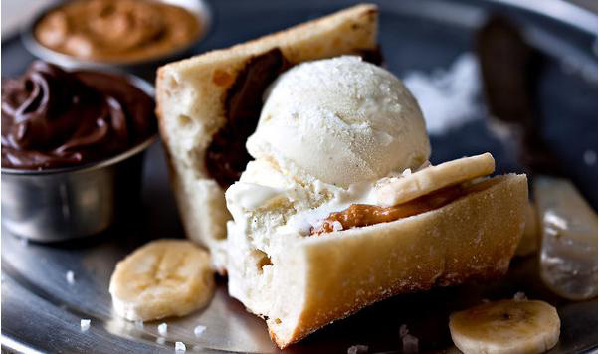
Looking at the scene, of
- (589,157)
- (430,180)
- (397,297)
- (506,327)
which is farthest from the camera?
(589,157)

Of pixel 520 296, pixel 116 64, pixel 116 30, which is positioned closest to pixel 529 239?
pixel 520 296

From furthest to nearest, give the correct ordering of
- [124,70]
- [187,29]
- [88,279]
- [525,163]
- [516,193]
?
[187,29]
[124,70]
[525,163]
[88,279]
[516,193]

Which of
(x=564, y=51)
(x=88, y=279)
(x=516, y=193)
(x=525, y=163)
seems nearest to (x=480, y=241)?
(x=516, y=193)

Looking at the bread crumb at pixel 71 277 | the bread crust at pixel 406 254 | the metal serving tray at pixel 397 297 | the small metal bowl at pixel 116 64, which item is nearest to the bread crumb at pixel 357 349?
the metal serving tray at pixel 397 297

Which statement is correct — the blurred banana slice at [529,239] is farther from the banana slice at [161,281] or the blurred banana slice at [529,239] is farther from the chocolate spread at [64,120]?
the chocolate spread at [64,120]

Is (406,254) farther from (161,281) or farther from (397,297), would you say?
(161,281)

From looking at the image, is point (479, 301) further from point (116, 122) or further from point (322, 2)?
point (322, 2)

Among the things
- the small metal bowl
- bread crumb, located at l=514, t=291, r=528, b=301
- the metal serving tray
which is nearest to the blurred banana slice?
the metal serving tray
